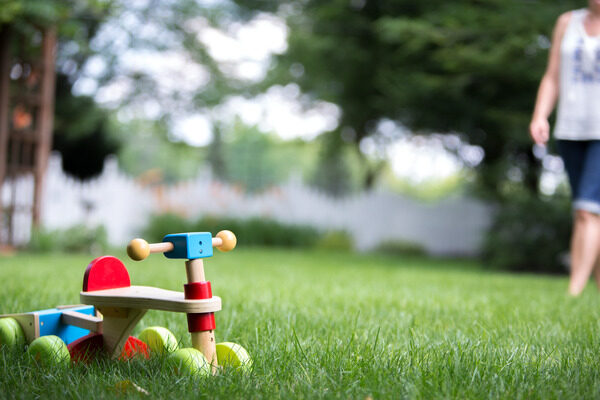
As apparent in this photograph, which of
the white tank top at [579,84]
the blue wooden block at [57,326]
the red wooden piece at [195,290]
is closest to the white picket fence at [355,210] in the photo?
the white tank top at [579,84]

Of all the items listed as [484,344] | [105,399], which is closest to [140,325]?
[105,399]

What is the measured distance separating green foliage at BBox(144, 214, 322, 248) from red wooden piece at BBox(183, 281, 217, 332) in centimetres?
925

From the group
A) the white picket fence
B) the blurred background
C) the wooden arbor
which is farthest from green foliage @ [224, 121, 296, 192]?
the wooden arbor

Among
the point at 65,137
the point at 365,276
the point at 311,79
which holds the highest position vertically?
the point at 311,79

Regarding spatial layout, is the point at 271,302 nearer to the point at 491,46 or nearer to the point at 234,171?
the point at 491,46

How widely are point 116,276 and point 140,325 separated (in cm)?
60

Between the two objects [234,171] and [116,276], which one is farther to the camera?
[234,171]

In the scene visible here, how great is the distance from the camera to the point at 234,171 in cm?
3938

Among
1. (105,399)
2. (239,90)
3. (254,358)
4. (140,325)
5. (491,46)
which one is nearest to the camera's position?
(105,399)

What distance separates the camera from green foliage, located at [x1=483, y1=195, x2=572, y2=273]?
7344 millimetres

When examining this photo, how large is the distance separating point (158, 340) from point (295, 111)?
56.6 feet

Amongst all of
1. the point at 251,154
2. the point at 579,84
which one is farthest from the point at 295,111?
the point at 251,154

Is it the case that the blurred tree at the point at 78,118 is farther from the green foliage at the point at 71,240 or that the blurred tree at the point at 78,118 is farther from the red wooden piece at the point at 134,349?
the red wooden piece at the point at 134,349

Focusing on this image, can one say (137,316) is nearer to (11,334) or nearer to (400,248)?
(11,334)
